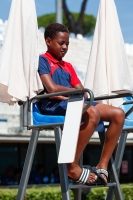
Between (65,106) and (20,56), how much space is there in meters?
0.62

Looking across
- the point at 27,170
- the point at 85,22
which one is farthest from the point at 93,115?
the point at 85,22

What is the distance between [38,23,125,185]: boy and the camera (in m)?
4.82

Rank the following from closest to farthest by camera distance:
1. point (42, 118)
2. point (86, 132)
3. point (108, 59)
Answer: point (86, 132) < point (42, 118) < point (108, 59)

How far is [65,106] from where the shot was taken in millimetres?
4941

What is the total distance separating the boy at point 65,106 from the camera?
15.8ft

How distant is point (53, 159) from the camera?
2438 cm

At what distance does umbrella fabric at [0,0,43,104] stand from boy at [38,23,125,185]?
0.31 ft

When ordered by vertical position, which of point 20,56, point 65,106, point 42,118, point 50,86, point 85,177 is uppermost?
point 20,56

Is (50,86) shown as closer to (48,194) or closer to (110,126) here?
(110,126)

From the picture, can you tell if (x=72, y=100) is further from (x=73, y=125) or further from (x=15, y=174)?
(x=15, y=174)

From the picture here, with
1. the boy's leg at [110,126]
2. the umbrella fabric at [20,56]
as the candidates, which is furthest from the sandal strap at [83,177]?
the umbrella fabric at [20,56]

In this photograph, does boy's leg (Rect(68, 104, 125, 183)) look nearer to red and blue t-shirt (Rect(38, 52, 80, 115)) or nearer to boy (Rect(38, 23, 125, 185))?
boy (Rect(38, 23, 125, 185))

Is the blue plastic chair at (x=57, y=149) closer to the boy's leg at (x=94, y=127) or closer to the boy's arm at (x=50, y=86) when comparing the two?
the boy's leg at (x=94, y=127)

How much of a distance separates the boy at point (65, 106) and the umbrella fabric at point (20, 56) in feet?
0.31
